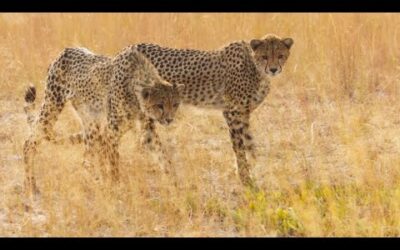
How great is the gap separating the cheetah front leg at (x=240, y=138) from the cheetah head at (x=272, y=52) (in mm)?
378

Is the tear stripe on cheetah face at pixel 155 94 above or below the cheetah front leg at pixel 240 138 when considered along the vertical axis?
above

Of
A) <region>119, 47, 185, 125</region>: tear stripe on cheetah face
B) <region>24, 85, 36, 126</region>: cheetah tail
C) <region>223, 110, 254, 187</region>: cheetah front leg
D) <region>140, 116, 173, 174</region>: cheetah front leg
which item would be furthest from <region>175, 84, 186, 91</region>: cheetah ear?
<region>24, 85, 36, 126</region>: cheetah tail

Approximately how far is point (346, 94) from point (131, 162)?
2.51m

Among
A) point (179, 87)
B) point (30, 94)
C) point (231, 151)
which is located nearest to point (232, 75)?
point (179, 87)

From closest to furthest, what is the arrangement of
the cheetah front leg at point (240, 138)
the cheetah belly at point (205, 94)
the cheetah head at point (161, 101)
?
the cheetah head at point (161, 101)
the cheetah front leg at point (240, 138)
the cheetah belly at point (205, 94)

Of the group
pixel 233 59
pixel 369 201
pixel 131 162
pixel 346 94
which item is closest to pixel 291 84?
pixel 346 94

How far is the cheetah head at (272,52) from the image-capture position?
6.12m

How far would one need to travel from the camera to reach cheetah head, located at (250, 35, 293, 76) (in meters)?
Answer: 6.12

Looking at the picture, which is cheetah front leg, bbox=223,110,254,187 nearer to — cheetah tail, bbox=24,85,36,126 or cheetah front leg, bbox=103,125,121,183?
cheetah front leg, bbox=103,125,121,183

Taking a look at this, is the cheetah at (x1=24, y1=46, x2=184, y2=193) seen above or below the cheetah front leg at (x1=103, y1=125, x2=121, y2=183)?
above

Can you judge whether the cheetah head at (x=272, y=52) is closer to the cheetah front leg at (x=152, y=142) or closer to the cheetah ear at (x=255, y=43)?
the cheetah ear at (x=255, y=43)

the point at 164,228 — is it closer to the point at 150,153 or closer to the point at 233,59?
the point at 150,153

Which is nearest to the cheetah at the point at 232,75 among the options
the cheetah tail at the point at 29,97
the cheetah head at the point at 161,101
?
the cheetah head at the point at 161,101
